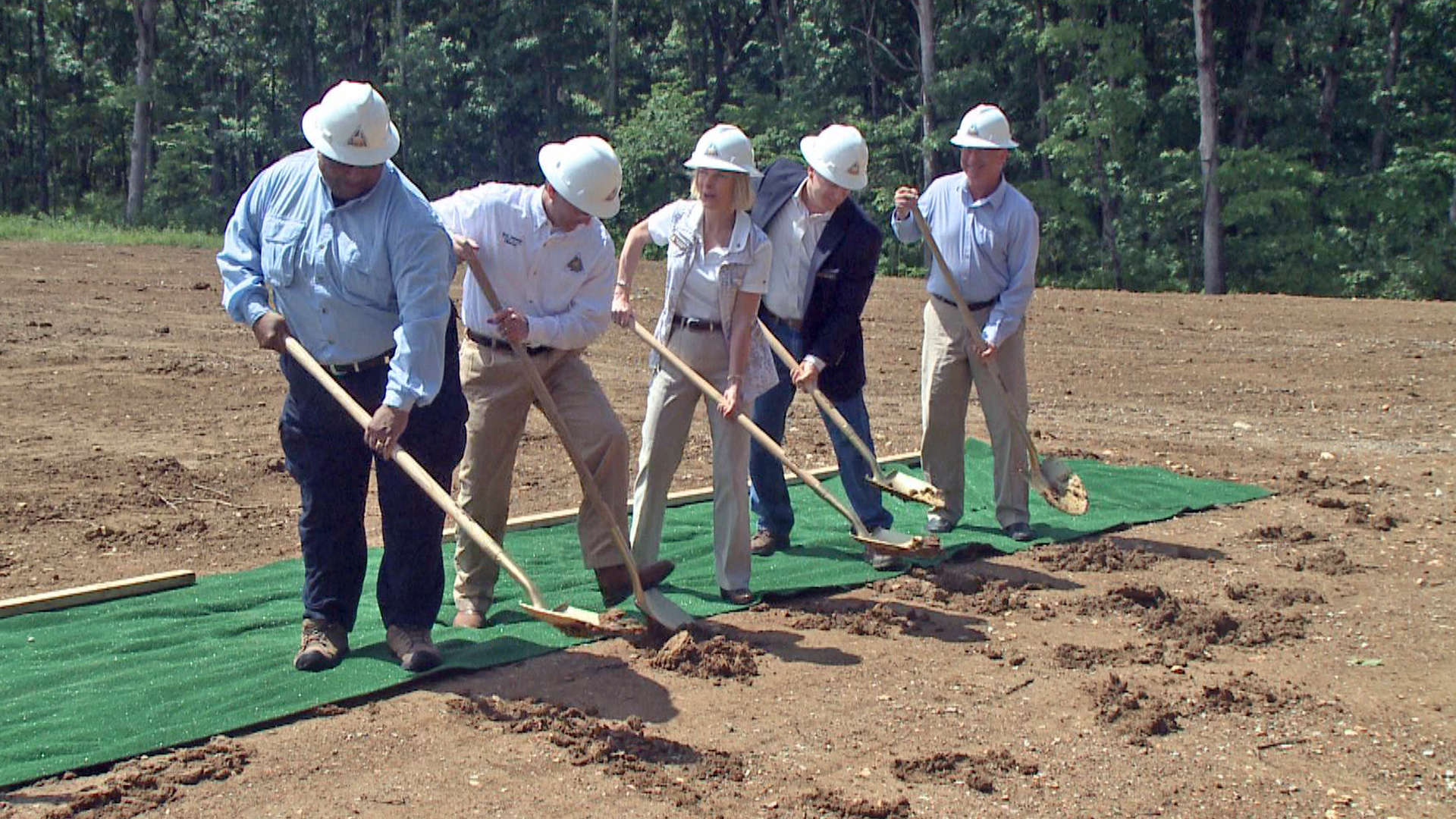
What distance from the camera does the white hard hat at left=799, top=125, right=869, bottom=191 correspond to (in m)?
6.72

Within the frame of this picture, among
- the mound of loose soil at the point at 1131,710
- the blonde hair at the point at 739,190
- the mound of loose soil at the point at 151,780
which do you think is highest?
the blonde hair at the point at 739,190

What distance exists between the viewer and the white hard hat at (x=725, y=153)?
6008 mm

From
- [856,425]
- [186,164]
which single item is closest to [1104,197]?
[856,425]

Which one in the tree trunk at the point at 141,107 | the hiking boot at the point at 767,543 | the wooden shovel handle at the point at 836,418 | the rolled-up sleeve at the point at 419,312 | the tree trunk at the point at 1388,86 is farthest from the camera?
the tree trunk at the point at 141,107

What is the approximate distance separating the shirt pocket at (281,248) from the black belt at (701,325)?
1.86 metres

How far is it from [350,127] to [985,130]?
145 inches

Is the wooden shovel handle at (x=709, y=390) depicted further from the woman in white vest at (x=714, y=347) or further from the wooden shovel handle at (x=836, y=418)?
the wooden shovel handle at (x=836, y=418)

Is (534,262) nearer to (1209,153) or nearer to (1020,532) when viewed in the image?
(1020,532)

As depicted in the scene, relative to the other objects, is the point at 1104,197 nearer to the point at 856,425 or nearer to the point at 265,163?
the point at 856,425

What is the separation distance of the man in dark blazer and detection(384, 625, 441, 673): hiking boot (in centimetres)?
215

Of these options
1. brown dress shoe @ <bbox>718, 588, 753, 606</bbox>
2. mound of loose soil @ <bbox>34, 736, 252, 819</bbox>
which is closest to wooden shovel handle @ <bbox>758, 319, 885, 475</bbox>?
brown dress shoe @ <bbox>718, 588, 753, 606</bbox>

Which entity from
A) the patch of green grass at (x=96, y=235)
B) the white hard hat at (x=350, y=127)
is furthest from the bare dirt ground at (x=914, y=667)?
the patch of green grass at (x=96, y=235)

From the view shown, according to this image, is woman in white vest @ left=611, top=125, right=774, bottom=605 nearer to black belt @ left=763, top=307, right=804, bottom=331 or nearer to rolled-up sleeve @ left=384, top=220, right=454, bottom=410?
black belt @ left=763, top=307, right=804, bottom=331

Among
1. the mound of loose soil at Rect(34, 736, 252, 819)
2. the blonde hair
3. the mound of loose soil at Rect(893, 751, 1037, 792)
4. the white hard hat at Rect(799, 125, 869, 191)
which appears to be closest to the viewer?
the mound of loose soil at Rect(34, 736, 252, 819)
